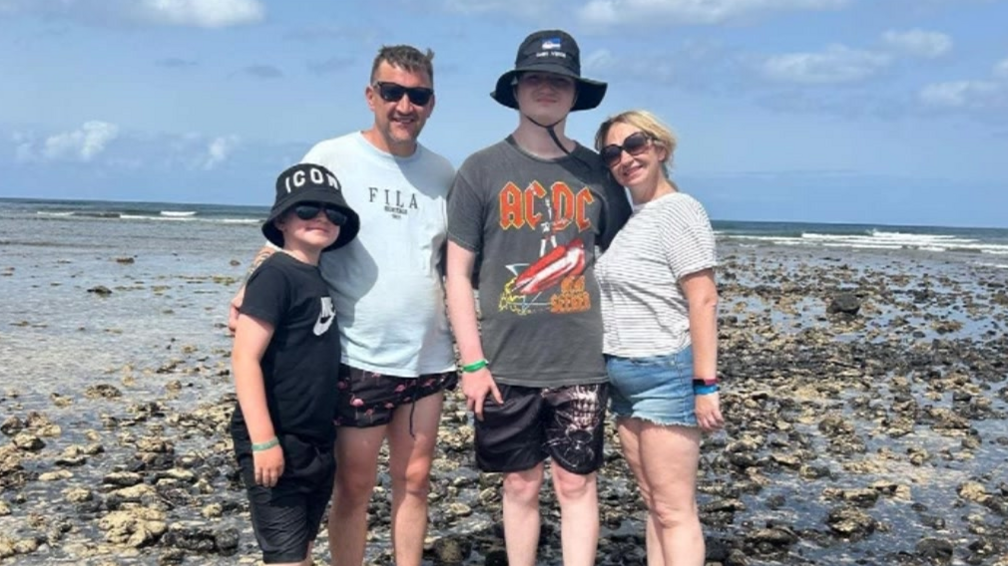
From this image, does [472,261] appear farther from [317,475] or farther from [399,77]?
[317,475]

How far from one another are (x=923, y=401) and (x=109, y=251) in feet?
118

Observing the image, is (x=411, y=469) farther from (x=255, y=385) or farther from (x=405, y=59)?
(x=405, y=59)

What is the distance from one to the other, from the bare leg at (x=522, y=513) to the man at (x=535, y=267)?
3.8 inches

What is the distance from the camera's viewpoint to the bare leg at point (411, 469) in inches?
223

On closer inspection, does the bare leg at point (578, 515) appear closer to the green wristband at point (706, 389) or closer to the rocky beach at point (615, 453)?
the green wristband at point (706, 389)

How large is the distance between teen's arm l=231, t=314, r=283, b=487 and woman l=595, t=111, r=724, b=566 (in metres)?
1.91

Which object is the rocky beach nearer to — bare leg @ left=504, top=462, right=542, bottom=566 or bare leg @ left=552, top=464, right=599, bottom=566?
bare leg @ left=504, top=462, right=542, bottom=566

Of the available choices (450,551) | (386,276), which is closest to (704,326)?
(386,276)

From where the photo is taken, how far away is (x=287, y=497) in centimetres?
498

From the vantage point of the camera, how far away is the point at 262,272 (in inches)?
192

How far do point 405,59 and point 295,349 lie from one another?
1764mm

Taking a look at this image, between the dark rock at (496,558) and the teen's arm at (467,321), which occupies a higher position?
the teen's arm at (467,321)

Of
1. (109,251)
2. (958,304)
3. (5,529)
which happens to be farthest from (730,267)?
(5,529)

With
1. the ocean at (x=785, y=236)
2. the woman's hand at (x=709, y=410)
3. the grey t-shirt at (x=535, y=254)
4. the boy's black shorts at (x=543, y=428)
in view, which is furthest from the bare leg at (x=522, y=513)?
A: the ocean at (x=785, y=236)
